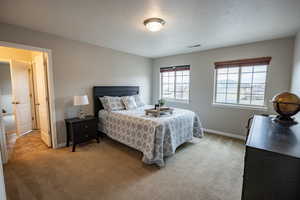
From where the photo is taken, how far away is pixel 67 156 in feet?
9.05

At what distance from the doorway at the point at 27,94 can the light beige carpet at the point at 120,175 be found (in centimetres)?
84

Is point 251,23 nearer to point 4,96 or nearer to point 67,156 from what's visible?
point 67,156

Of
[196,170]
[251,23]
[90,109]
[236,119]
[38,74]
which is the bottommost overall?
[196,170]

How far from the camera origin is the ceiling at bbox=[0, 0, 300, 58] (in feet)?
6.00

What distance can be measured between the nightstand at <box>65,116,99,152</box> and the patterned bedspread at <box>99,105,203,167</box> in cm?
31

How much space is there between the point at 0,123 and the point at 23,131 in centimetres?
174

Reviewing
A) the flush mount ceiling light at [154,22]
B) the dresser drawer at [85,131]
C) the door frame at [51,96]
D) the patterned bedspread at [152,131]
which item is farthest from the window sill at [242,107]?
the door frame at [51,96]

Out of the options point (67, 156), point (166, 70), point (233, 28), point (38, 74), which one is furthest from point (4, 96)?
point (233, 28)

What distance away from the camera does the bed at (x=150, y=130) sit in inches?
94.7

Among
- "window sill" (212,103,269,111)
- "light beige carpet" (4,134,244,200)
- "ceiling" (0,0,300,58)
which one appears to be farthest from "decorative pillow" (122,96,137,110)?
"window sill" (212,103,269,111)

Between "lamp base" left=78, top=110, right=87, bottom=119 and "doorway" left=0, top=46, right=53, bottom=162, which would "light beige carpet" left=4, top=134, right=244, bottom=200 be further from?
"doorway" left=0, top=46, right=53, bottom=162

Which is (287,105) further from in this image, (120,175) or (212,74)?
(212,74)

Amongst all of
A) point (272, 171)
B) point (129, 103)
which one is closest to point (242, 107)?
point (129, 103)

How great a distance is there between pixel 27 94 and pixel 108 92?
2538 mm
